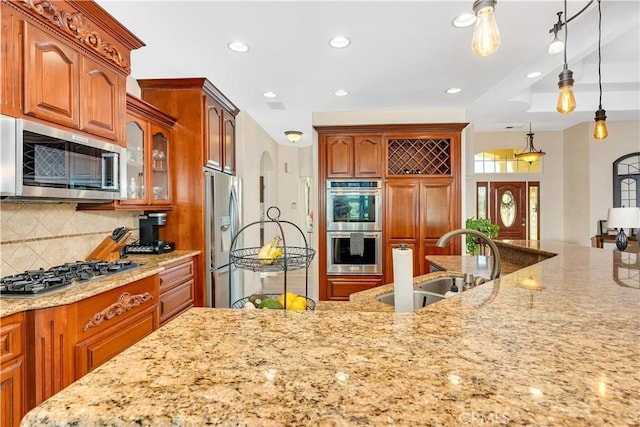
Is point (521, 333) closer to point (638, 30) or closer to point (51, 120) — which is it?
point (51, 120)

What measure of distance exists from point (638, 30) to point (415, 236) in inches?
123

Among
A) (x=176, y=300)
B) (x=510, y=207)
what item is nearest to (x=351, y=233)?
(x=176, y=300)

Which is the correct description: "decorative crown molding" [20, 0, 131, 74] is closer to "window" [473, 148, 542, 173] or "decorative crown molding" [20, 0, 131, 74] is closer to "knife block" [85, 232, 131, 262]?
"knife block" [85, 232, 131, 262]

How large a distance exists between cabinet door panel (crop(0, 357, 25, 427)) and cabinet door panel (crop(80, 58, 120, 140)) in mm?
1298

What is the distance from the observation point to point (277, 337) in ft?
2.47

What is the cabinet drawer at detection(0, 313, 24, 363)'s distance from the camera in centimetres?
138

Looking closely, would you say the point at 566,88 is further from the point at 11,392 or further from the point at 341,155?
the point at 11,392

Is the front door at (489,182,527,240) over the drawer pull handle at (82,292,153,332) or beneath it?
over

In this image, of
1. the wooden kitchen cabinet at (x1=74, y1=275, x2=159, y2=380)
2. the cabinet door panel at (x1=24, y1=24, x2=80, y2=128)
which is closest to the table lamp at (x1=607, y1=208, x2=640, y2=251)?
the wooden kitchen cabinet at (x1=74, y1=275, x2=159, y2=380)

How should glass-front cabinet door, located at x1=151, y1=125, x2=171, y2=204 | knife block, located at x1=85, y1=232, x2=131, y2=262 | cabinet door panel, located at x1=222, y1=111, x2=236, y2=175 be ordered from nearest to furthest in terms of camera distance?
knife block, located at x1=85, y1=232, x2=131, y2=262 → glass-front cabinet door, located at x1=151, y1=125, x2=171, y2=204 → cabinet door panel, located at x1=222, y1=111, x2=236, y2=175

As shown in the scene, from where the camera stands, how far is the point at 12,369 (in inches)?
56.4

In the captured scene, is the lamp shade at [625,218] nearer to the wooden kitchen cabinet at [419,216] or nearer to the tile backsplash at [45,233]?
the wooden kitchen cabinet at [419,216]

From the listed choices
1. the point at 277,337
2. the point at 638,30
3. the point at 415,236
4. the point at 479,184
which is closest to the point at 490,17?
the point at 277,337

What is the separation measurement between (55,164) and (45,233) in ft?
1.94
